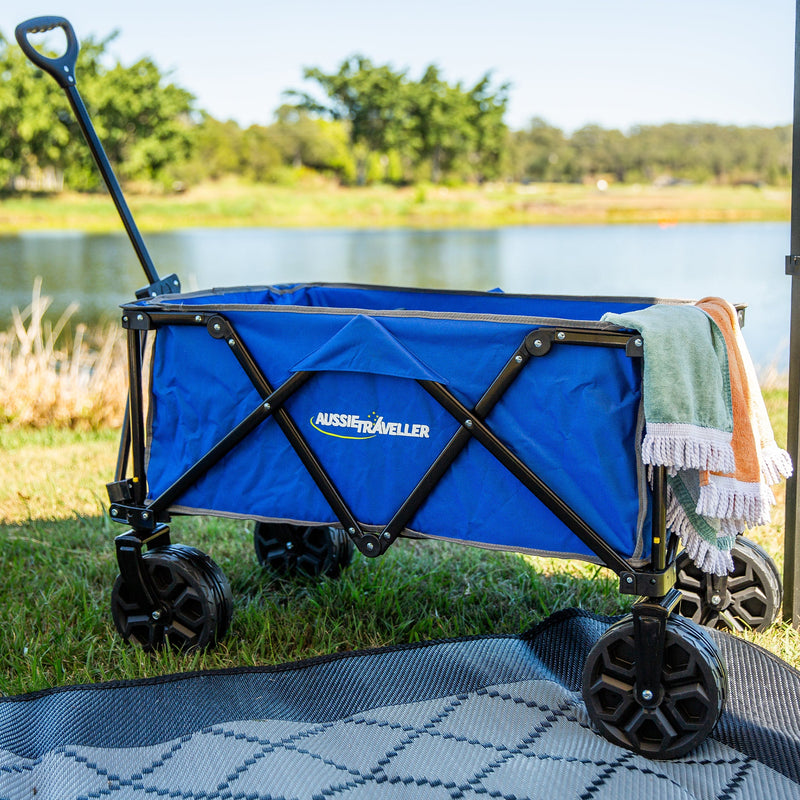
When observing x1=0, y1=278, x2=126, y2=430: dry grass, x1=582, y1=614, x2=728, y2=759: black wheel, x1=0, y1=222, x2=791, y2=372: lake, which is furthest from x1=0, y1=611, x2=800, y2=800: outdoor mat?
x1=0, y1=222, x2=791, y2=372: lake

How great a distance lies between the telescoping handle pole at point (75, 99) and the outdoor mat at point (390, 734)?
1134mm

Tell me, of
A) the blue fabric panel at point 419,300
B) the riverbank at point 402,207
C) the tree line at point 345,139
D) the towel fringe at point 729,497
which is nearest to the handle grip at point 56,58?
the blue fabric panel at point 419,300

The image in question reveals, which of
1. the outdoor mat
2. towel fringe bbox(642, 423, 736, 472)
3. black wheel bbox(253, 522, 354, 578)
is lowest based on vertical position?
the outdoor mat

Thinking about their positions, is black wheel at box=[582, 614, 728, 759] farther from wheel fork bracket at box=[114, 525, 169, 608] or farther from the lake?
the lake

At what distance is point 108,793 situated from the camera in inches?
69.6

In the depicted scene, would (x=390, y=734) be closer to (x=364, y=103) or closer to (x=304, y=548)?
(x=304, y=548)

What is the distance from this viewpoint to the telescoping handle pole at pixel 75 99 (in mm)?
2421

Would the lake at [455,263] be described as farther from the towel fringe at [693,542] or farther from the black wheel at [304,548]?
the towel fringe at [693,542]

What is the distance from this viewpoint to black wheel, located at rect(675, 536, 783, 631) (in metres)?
2.34

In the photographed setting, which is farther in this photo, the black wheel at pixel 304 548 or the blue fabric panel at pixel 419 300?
the black wheel at pixel 304 548

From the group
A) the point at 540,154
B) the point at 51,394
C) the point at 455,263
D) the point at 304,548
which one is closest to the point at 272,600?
the point at 304,548

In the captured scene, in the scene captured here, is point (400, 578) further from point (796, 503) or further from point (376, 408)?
point (796, 503)

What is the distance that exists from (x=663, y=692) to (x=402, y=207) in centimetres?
3461

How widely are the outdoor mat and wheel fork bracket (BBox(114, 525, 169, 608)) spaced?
0.79ft
